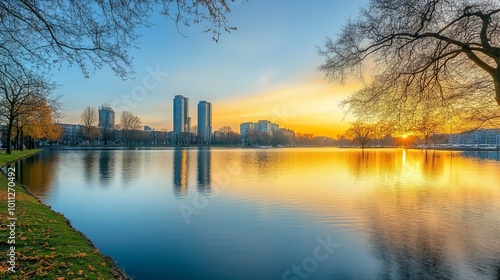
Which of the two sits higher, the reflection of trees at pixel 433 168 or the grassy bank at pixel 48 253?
the grassy bank at pixel 48 253

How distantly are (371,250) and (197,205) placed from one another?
7679mm

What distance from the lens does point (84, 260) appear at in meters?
6.59

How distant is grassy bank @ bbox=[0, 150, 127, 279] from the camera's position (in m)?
5.63

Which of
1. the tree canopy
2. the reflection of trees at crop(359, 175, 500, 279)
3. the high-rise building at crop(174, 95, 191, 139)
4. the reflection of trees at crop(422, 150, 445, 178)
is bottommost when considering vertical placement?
the reflection of trees at crop(359, 175, 500, 279)

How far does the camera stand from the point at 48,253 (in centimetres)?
649

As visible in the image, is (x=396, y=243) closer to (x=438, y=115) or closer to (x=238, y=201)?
(x=438, y=115)

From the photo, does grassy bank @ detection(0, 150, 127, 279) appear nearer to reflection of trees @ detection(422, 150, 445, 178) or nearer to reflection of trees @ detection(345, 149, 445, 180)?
reflection of trees @ detection(345, 149, 445, 180)

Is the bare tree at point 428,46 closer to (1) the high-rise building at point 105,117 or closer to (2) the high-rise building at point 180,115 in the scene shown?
(1) the high-rise building at point 105,117

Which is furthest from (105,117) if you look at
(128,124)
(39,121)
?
(39,121)

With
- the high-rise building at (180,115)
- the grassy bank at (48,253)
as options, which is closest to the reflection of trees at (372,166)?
the grassy bank at (48,253)

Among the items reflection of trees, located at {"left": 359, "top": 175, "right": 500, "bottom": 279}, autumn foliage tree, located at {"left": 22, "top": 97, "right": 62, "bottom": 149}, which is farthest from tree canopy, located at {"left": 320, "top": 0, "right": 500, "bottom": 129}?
autumn foliage tree, located at {"left": 22, "top": 97, "right": 62, "bottom": 149}

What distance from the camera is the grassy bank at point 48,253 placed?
563 cm

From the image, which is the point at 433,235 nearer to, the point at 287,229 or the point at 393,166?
the point at 287,229

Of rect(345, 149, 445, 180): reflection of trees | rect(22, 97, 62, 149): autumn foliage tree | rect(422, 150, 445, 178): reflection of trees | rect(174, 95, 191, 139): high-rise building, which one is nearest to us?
rect(345, 149, 445, 180): reflection of trees
